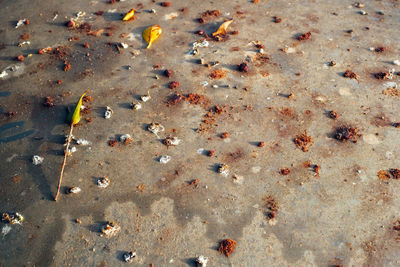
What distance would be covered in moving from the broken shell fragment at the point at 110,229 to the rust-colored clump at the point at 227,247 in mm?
1136

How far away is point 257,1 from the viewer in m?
6.08

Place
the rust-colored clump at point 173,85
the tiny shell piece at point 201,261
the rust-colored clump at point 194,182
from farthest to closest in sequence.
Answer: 1. the rust-colored clump at point 173,85
2. the rust-colored clump at point 194,182
3. the tiny shell piece at point 201,261

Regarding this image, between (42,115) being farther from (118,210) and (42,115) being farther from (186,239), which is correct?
(186,239)

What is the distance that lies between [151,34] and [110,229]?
3.42 metres

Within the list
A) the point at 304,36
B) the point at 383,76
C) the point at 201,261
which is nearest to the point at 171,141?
the point at 201,261

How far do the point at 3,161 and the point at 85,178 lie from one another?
1.12 metres

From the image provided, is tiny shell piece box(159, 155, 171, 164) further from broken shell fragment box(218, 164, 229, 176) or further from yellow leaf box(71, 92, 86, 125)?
yellow leaf box(71, 92, 86, 125)

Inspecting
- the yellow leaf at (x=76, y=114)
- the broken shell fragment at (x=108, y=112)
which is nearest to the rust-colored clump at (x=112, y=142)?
the broken shell fragment at (x=108, y=112)

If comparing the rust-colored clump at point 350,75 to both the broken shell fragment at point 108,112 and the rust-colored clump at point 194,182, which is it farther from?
the broken shell fragment at point 108,112

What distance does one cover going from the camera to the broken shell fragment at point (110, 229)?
3.37 meters

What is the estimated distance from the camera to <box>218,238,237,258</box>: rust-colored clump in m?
3.27

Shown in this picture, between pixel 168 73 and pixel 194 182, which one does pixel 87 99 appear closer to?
pixel 168 73

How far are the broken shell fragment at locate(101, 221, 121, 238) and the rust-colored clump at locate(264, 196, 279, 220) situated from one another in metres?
1.68

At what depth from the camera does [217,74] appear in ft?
15.9
